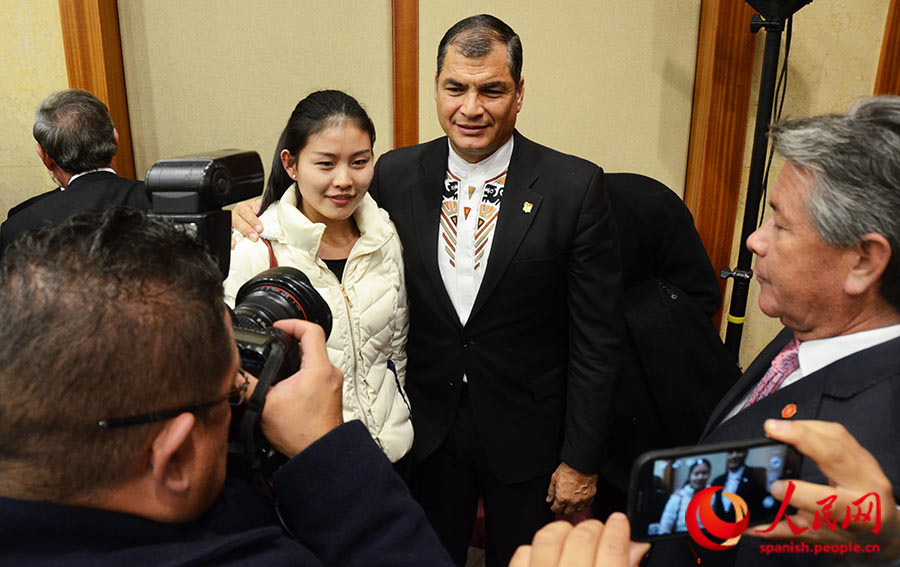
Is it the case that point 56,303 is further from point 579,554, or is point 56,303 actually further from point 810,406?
point 810,406

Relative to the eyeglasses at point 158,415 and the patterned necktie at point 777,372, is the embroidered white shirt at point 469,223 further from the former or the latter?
the eyeglasses at point 158,415

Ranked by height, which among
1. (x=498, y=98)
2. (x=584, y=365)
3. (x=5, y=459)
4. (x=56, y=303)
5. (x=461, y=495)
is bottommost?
(x=461, y=495)

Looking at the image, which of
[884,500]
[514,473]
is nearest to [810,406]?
[884,500]

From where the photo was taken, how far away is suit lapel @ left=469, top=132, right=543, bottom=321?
1710 millimetres

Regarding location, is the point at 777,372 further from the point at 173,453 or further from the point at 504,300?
the point at 173,453

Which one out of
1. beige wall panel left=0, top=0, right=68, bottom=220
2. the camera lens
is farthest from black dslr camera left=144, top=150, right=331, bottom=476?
beige wall panel left=0, top=0, right=68, bottom=220

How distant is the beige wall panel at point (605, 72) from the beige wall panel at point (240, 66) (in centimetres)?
26

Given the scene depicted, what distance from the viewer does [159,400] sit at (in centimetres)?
66

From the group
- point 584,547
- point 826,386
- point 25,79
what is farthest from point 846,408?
point 25,79

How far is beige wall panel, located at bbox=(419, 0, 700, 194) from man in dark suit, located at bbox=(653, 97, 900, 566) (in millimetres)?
1452

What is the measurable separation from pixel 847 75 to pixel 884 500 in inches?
81.5

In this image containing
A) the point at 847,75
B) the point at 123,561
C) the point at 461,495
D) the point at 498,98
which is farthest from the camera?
the point at 847,75

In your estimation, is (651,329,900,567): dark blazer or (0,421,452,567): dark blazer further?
(651,329,900,567): dark blazer

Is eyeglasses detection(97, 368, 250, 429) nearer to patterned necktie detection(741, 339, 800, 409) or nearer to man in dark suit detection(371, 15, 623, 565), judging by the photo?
patterned necktie detection(741, 339, 800, 409)
